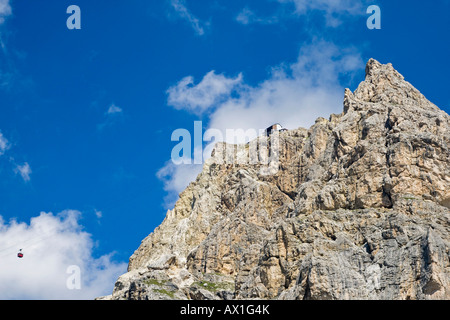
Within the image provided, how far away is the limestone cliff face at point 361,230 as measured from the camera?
114m

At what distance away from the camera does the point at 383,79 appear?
185 meters

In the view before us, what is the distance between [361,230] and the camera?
13288cm

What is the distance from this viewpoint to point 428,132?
150 meters

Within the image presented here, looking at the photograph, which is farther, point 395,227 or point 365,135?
point 365,135

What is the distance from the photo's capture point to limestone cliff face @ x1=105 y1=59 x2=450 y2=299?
114 m

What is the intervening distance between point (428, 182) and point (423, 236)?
26.3 metres
